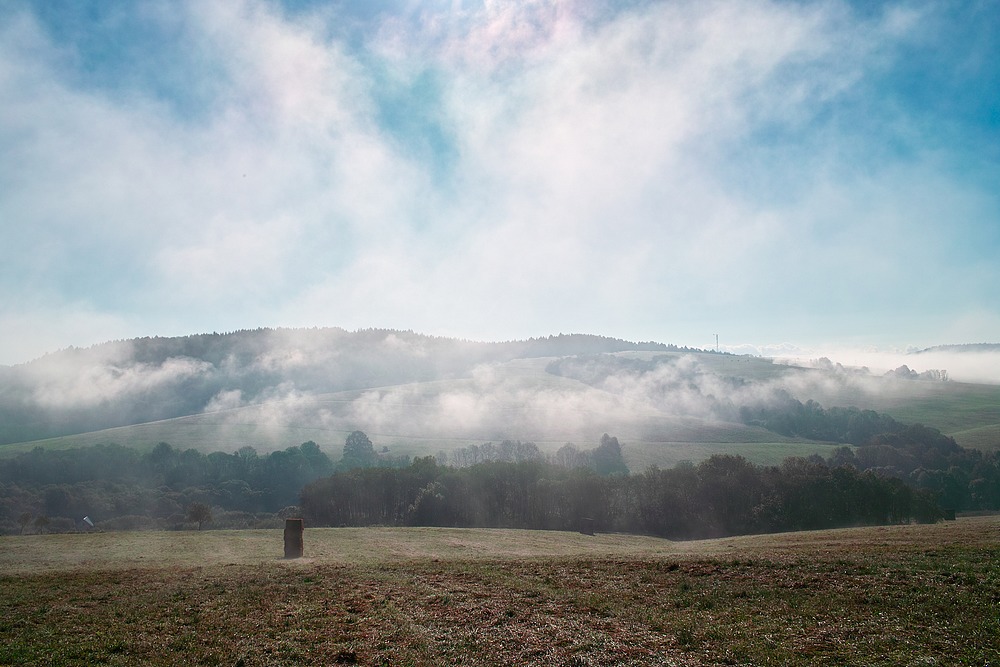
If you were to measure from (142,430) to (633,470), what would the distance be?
550 feet

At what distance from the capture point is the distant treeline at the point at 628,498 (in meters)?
78.1

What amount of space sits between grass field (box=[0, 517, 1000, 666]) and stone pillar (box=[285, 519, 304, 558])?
4.68m

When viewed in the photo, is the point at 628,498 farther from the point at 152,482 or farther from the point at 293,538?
the point at 152,482

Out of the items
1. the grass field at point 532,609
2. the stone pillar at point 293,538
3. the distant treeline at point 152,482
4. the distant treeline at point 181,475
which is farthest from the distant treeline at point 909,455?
the distant treeline at point 152,482

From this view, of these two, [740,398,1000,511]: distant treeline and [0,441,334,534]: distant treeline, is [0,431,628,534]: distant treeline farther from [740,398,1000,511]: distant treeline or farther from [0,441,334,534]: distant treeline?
[740,398,1000,511]: distant treeline

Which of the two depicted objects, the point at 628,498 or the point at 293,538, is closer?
the point at 293,538

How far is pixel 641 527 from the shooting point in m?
84.9

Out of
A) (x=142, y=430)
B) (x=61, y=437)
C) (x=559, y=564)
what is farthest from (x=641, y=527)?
(x=61, y=437)

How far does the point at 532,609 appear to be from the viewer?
61.6 feet

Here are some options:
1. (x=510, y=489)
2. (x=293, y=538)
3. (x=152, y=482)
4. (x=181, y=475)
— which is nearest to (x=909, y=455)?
(x=510, y=489)

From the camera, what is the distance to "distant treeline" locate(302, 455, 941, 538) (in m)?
78.1

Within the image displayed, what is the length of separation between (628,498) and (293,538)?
215 ft

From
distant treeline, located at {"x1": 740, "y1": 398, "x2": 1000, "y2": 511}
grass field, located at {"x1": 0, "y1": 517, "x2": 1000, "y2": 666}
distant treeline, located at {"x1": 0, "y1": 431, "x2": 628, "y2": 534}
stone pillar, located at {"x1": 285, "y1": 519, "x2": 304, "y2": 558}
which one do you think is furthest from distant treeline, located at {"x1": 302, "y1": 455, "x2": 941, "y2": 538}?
grass field, located at {"x1": 0, "y1": 517, "x2": 1000, "y2": 666}

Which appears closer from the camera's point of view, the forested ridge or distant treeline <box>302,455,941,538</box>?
distant treeline <box>302,455,941,538</box>
